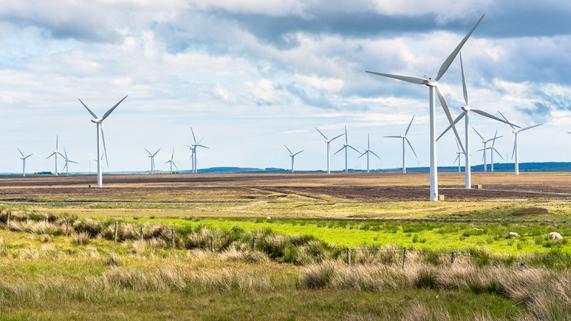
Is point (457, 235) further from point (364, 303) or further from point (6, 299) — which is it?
point (6, 299)

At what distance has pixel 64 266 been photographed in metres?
32.6

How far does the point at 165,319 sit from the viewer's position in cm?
1980

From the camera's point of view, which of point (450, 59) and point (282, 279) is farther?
point (450, 59)

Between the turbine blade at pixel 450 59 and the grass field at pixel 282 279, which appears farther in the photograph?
the turbine blade at pixel 450 59

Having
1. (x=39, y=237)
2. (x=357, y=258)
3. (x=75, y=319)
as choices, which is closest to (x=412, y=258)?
(x=357, y=258)

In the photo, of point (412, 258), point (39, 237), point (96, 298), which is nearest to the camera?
point (96, 298)

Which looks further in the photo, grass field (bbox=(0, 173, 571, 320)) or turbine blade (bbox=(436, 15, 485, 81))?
turbine blade (bbox=(436, 15, 485, 81))

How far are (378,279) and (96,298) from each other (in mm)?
8590

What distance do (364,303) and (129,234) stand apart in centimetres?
2908

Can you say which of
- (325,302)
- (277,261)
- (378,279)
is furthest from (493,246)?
(325,302)

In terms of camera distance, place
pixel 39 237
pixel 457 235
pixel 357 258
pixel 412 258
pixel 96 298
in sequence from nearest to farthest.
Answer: pixel 96 298 < pixel 412 258 < pixel 357 258 < pixel 457 235 < pixel 39 237

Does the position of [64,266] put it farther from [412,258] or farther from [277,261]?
[412,258]

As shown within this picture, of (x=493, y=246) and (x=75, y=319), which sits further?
(x=493, y=246)

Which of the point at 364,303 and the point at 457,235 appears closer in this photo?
the point at 364,303
